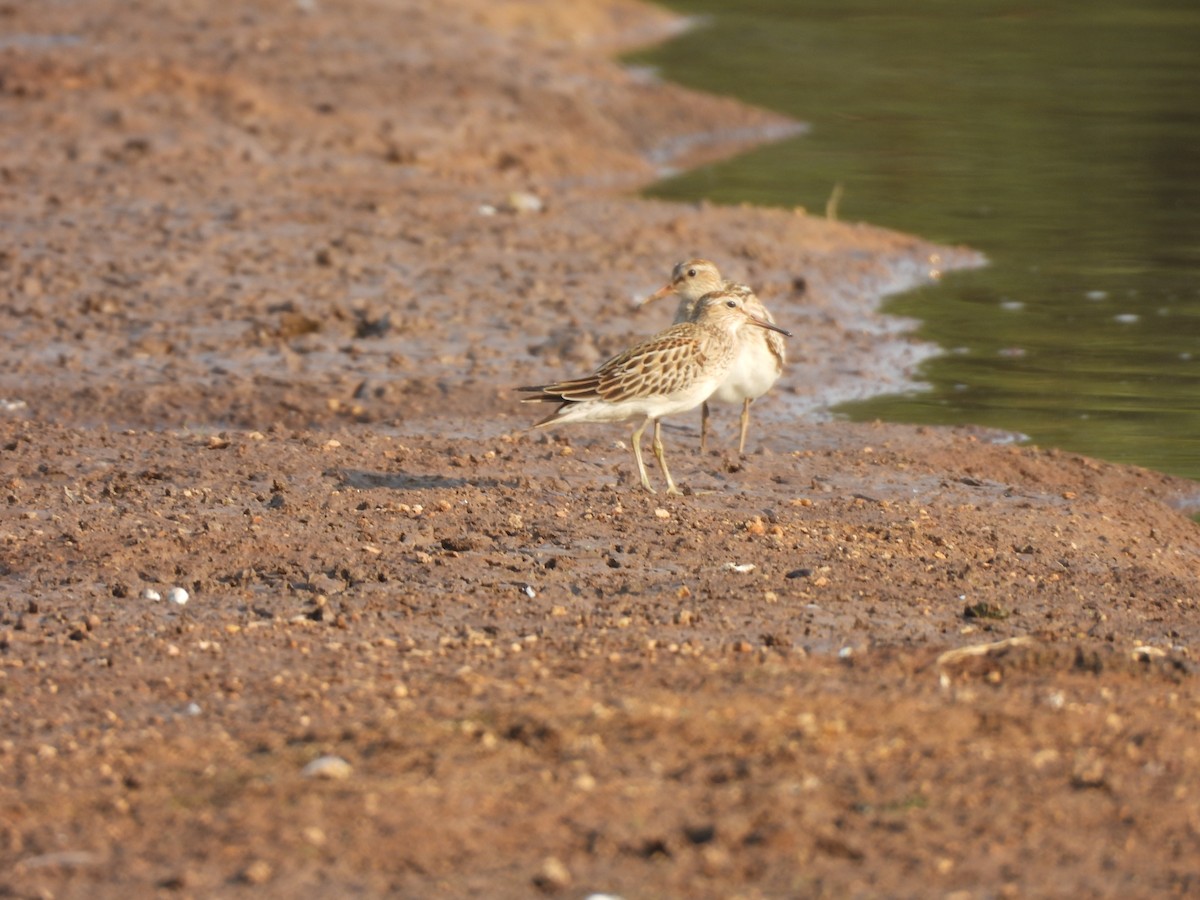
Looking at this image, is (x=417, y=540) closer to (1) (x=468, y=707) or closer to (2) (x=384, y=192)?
(1) (x=468, y=707)

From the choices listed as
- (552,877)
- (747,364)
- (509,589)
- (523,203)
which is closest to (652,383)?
(747,364)

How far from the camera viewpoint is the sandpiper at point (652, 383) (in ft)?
25.0

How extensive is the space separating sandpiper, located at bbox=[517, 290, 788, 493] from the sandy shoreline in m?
0.35

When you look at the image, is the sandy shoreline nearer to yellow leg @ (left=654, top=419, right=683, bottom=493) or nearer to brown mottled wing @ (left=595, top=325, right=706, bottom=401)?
yellow leg @ (left=654, top=419, right=683, bottom=493)

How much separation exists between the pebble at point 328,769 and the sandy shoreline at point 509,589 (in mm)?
48

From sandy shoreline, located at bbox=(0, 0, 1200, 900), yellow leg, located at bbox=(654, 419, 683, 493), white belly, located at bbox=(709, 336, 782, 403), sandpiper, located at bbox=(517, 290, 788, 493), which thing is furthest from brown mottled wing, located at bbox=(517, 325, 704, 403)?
white belly, located at bbox=(709, 336, 782, 403)

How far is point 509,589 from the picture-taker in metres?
6.36

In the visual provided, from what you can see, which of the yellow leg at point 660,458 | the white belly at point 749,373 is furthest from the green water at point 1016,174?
the yellow leg at point 660,458

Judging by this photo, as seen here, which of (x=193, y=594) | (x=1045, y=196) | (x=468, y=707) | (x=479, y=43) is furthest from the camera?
(x=479, y=43)

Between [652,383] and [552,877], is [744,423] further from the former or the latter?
[552,877]

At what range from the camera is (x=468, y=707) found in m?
4.94

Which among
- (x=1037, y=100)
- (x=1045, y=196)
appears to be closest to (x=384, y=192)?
(x=1045, y=196)

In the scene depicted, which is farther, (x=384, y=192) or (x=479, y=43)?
(x=479, y=43)

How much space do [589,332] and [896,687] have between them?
6.18 meters
